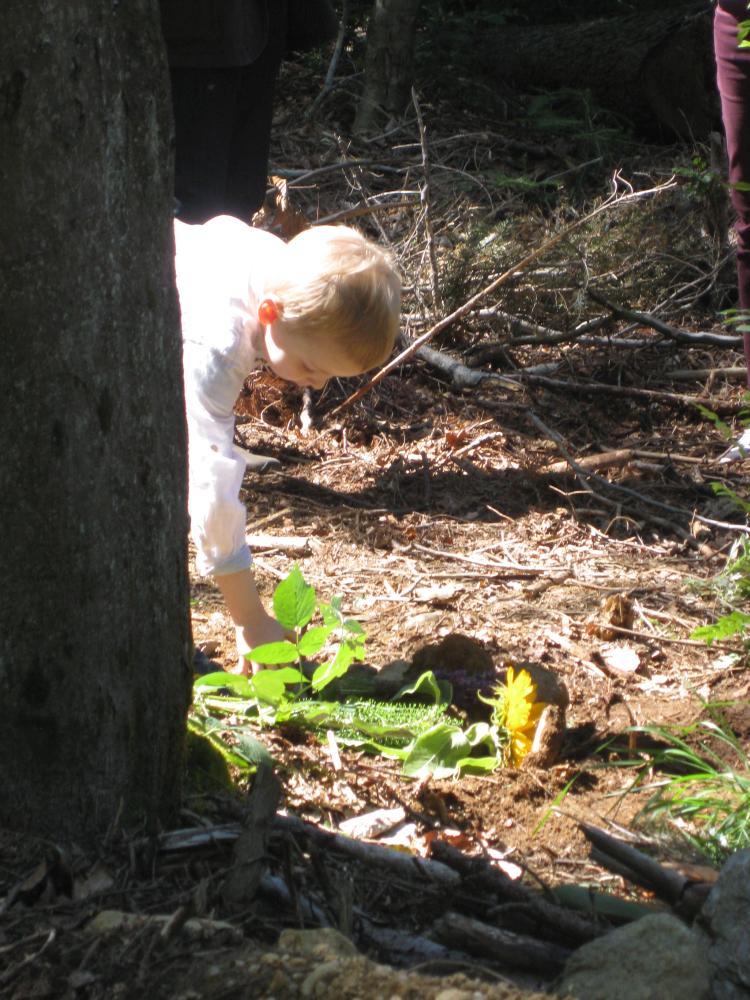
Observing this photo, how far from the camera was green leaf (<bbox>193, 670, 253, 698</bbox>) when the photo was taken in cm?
272

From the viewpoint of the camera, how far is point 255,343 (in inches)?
136

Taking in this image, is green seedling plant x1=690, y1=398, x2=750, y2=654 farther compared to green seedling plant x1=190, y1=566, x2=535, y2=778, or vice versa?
green seedling plant x1=690, y1=398, x2=750, y2=654

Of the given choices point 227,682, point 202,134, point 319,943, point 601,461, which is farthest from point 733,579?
point 202,134

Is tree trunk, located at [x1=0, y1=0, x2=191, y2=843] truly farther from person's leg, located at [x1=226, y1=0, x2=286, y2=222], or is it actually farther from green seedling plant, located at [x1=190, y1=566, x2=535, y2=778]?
person's leg, located at [x1=226, y1=0, x2=286, y2=222]

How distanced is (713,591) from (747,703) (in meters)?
0.92

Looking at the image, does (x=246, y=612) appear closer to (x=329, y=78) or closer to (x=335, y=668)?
(x=335, y=668)

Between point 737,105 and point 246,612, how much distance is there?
270cm

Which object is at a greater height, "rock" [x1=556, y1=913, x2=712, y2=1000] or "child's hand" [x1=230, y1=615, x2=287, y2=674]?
"rock" [x1=556, y1=913, x2=712, y2=1000]

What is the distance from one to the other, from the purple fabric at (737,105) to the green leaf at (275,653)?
8.11 feet

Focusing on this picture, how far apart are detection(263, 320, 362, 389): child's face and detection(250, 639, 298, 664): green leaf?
96cm

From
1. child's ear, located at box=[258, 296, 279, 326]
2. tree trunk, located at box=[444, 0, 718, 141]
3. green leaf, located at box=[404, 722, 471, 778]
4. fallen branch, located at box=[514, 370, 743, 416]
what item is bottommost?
green leaf, located at box=[404, 722, 471, 778]

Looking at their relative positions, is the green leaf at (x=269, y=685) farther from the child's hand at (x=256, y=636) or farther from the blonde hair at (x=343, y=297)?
the blonde hair at (x=343, y=297)

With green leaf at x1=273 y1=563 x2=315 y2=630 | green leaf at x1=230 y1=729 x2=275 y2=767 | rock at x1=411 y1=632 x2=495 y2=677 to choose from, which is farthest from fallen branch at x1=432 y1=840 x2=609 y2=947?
rock at x1=411 y1=632 x2=495 y2=677

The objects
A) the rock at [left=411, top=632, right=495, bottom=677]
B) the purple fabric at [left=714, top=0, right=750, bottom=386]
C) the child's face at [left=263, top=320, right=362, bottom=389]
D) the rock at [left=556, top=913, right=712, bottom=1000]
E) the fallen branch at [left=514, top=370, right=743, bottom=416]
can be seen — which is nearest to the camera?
the rock at [left=556, top=913, right=712, bottom=1000]
